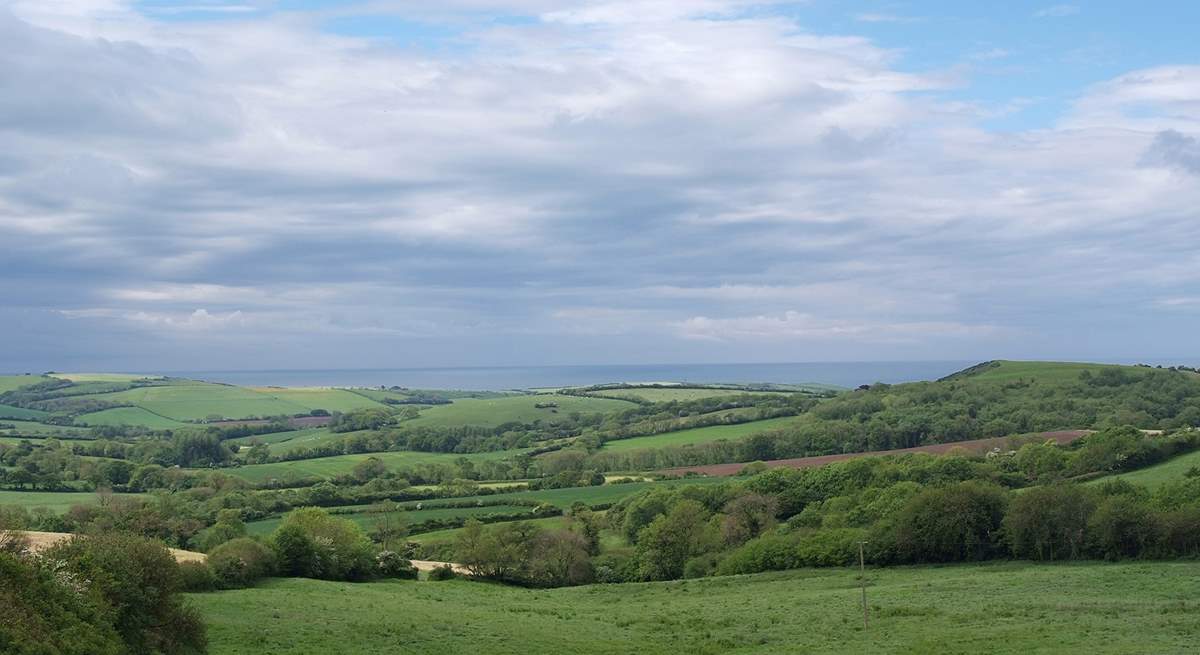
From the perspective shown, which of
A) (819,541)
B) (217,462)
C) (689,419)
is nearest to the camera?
(819,541)

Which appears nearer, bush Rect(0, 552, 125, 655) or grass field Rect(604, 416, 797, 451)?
bush Rect(0, 552, 125, 655)

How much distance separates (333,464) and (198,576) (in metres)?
94.7

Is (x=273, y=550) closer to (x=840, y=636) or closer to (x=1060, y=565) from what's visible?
(x=840, y=636)

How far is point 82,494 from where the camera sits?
112m

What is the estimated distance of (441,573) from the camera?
226ft

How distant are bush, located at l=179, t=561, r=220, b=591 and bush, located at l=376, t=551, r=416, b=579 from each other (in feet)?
54.0

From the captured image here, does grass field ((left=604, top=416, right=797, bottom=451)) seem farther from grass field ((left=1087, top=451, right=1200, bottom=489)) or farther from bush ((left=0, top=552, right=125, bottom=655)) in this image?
bush ((left=0, top=552, right=125, bottom=655))

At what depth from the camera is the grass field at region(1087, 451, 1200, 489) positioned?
274 ft

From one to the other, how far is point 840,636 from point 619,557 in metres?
43.0

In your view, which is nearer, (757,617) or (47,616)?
(47,616)

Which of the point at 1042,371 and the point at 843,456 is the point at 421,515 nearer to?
the point at 843,456

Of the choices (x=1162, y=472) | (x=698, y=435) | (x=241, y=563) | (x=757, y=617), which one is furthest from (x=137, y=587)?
(x=698, y=435)

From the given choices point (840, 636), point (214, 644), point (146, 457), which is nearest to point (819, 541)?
point (840, 636)

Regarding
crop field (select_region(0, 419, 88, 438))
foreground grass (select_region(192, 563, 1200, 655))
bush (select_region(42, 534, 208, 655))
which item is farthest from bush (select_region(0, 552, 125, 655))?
crop field (select_region(0, 419, 88, 438))
